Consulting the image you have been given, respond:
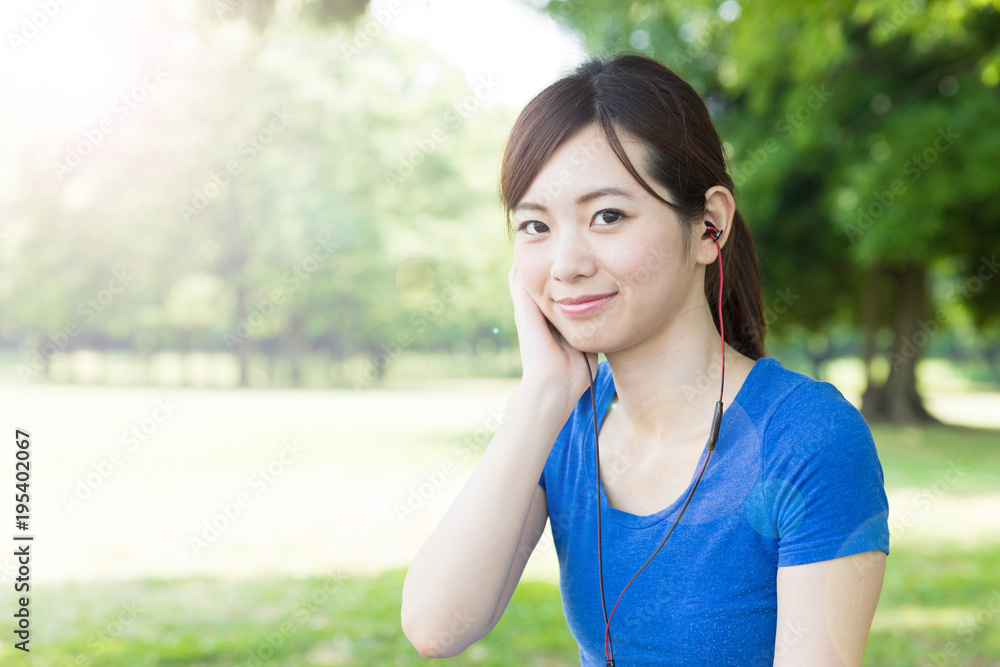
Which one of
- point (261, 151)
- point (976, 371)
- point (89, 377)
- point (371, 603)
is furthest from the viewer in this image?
point (976, 371)

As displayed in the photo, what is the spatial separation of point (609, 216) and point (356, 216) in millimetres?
29309

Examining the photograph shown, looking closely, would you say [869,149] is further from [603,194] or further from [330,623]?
[603,194]

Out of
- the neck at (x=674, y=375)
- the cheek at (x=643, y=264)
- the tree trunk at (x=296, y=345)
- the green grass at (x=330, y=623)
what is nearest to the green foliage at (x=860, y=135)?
the green grass at (x=330, y=623)

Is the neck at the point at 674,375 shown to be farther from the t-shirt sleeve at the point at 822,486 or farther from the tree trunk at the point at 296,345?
the tree trunk at the point at 296,345

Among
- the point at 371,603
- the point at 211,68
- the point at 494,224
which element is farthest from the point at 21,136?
the point at 371,603

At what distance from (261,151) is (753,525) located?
3077 cm

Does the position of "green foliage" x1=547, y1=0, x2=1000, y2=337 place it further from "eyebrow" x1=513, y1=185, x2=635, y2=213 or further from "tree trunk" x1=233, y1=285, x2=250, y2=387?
"tree trunk" x1=233, y1=285, x2=250, y2=387

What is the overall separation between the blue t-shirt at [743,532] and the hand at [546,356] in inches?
11.6

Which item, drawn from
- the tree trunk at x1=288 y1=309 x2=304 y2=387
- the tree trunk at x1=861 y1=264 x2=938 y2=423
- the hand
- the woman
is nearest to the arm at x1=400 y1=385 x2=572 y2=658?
the woman

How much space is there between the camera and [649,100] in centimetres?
186

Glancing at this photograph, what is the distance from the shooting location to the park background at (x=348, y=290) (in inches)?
220

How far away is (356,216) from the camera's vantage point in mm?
30297

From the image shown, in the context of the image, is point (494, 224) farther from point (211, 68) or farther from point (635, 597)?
point (635, 597)

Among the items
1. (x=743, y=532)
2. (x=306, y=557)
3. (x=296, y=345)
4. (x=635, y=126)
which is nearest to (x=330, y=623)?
(x=306, y=557)
